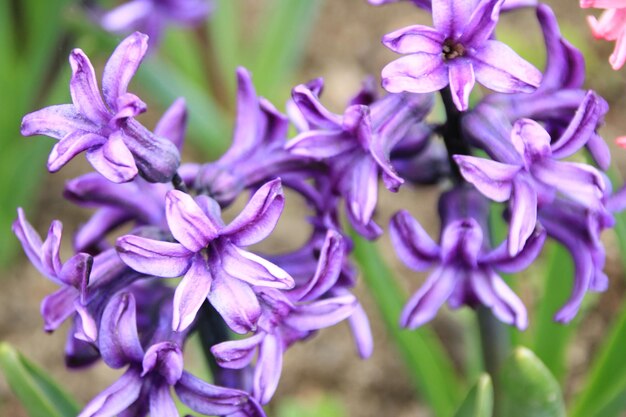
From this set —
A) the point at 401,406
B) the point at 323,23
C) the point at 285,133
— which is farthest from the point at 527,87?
the point at 323,23

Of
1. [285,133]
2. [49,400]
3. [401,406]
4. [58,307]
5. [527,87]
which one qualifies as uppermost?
[527,87]

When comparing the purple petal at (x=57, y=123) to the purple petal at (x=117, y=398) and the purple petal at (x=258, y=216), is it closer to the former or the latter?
the purple petal at (x=258, y=216)

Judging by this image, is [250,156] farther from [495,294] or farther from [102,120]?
[495,294]

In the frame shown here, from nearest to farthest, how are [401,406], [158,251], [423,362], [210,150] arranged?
[158,251] < [423,362] < [401,406] < [210,150]

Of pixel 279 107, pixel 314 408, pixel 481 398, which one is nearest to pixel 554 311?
pixel 481 398

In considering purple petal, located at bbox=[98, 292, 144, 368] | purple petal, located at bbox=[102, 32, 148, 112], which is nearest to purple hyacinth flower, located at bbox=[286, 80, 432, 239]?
purple petal, located at bbox=[102, 32, 148, 112]

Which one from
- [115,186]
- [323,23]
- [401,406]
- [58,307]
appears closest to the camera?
[58,307]

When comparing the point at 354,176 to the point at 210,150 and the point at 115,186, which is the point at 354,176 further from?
the point at 210,150
